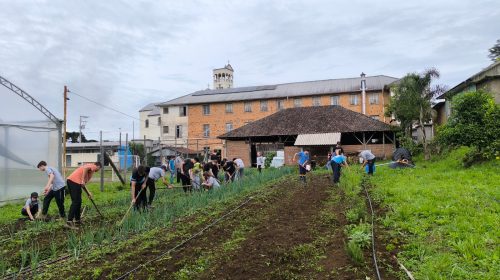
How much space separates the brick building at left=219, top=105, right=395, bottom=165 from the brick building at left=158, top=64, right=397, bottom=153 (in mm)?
8567

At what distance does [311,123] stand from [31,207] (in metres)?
22.8

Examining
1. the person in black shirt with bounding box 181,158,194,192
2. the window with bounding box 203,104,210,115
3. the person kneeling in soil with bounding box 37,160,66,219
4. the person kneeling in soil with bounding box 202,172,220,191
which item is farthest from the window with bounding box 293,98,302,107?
the person kneeling in soil with bounding box 37,160,66,219

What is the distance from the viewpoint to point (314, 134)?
91.9ft

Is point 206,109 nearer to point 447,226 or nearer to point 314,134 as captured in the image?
point 314,134

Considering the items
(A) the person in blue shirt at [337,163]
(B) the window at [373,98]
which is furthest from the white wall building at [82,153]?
(A) the person in blue shirt at [337,163]

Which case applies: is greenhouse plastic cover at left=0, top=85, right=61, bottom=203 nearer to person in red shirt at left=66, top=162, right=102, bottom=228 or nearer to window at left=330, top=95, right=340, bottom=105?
person in red shirt at left=66, top=162, right=102, bottom=228

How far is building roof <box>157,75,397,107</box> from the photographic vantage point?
132ft

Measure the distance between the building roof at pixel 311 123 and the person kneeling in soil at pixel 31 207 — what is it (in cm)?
2091

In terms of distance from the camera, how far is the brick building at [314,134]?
27359 mm

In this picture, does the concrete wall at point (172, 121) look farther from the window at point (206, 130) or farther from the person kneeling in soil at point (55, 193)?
the person kneeling in soil at point (55, 193)

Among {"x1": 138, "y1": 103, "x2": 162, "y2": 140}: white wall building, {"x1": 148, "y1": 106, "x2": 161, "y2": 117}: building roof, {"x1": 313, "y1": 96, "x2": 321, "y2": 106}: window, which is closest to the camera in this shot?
{"x1": 313, "y1": 96, "x2": 321, "y2": 106}: window

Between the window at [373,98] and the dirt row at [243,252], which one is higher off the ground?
the window at [373,98]

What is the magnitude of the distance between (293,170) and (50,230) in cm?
1505

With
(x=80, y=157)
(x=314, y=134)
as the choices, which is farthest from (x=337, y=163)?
(x=80, y=157)
